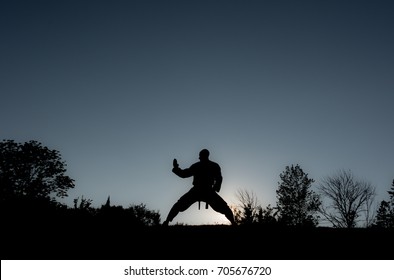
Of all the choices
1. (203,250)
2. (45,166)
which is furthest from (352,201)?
(45,166)

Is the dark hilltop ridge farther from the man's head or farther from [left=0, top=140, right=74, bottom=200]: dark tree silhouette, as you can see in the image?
[left=0, top=140, right=74, bottom=200]: dark tree silhouette

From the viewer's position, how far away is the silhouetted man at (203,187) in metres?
8.63

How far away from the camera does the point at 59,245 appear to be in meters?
6.31

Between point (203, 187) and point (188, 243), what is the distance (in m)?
2.44

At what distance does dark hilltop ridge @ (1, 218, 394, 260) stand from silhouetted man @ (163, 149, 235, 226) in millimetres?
636

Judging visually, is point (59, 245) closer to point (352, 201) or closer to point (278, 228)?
point (278, 228)

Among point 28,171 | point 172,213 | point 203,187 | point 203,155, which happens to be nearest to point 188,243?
point 172,213

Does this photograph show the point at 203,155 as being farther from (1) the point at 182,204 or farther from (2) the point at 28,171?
(2) the point at 28,171

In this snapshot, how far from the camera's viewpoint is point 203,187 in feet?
29.2

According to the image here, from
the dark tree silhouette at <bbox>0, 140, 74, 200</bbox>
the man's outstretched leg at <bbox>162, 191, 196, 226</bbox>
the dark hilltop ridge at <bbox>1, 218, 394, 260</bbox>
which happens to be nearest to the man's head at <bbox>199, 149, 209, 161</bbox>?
the man's outstretched leg at <bbox>162, 191, 196, 226</bbox>

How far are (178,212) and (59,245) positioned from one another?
3.41 metres

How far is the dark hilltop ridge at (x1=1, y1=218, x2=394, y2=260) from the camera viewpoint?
5883mm

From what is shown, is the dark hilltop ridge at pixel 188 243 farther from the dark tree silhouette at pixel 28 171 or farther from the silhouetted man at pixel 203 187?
the dark tree silhouette at pixel 28 171
